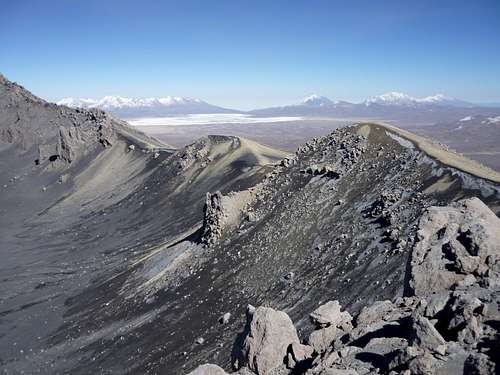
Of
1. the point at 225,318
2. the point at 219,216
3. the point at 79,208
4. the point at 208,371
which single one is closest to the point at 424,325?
the point at 208,371

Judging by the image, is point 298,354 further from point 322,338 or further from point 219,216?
point 219,216

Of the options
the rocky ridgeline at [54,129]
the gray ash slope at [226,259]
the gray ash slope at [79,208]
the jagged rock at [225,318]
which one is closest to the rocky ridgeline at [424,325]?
the gray ash slope at [226,259]

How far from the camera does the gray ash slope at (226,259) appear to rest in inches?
1112

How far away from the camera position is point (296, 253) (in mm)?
33594

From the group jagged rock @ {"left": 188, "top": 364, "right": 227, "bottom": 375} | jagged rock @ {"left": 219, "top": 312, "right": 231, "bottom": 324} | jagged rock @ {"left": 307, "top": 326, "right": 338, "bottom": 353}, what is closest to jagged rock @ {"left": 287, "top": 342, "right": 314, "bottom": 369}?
jagged rock @ {"left": 307, "top": 326, "right": 338, "bottom": 353}

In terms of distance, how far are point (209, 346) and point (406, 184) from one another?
17.2 m

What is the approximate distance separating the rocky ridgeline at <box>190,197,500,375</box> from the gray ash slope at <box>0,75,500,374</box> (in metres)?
1.39

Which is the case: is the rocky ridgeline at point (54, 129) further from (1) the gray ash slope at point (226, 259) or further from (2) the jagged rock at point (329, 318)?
(2) the jagged rock at point (329, 318)

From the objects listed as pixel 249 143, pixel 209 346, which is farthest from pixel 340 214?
pixel 249 143

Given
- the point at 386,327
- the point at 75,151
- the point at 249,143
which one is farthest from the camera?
the point at 75,151

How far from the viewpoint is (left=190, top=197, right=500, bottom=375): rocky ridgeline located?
379 inches

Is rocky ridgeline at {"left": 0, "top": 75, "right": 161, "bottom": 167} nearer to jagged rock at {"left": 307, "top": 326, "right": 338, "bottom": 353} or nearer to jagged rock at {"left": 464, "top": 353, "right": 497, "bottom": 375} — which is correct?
jagged rock at {"left": 307, "top": 326, "right": 338, "bottom": 353}

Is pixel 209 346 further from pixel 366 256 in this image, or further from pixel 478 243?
pixel 478 243

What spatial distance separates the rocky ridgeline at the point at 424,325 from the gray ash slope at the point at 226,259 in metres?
1.39
